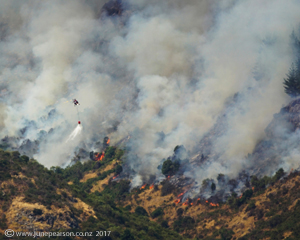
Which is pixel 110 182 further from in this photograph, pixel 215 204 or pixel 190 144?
pixel 215 204

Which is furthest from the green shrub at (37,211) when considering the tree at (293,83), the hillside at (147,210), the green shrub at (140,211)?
the tree at (293,83)

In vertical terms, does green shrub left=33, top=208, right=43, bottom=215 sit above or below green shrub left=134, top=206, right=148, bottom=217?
below

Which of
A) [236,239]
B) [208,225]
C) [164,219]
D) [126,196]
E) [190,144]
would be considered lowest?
[236,239]

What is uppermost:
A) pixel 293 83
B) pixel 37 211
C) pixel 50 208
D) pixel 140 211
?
pixel 293 83

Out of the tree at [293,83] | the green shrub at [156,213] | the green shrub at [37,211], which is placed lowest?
the green shrub at [37,211]

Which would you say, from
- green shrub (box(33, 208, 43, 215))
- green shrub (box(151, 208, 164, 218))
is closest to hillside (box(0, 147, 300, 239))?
green shrub (box(151, 208, 164, 218))

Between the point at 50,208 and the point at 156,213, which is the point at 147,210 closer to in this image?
the point at 156,213

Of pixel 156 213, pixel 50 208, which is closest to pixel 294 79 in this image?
pixel 156 213

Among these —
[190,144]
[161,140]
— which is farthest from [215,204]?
[161,140]

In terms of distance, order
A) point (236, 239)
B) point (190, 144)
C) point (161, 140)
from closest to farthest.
→ 1. point (236, 239)
2. point (190, 144)
3. point (161, 140)

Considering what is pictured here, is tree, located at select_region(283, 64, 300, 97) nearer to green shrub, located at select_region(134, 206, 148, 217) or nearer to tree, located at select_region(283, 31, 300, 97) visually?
tree, located at select_region(283, 31, 300, 97)

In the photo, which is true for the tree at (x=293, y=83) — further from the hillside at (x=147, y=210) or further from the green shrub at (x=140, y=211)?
the green shrub at (x=140, y=211)
